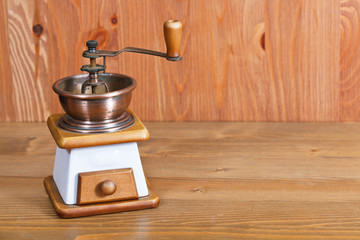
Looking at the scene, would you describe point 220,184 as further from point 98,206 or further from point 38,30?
point 38,30

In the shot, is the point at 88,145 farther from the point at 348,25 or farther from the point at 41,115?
the point at 348,25

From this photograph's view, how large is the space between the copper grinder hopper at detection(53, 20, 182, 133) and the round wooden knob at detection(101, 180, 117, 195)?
10 centimetres

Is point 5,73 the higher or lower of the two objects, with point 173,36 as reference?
lower

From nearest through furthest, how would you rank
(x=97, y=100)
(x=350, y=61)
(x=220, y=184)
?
(x=97, y=100), (x=220, y=184), (x=350, y=61)

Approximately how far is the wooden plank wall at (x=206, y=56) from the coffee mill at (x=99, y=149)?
0.46 metres

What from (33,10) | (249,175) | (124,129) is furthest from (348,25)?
(33,10)

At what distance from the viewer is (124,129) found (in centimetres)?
117

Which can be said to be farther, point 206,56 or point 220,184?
point 206,56

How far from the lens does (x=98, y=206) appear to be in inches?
45.9

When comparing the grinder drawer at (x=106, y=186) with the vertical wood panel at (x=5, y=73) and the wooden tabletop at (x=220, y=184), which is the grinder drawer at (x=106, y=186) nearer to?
the wooden tabletop at (x=220, y=184)

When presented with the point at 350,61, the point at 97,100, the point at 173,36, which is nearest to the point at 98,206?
the point at 97,100

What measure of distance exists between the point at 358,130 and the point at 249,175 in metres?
0.45

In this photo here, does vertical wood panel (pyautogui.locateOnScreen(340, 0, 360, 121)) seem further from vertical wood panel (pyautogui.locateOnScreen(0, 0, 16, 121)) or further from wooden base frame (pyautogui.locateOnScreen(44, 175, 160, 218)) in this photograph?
vertical wood panel (pyautogui.locateOnScreen(0, 0, 16, 121))

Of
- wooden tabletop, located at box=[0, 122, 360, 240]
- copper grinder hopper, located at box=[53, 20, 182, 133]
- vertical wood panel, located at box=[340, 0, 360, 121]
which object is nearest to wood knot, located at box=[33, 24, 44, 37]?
wooden tabletop, located at box=[0, 122, 360, 240]
